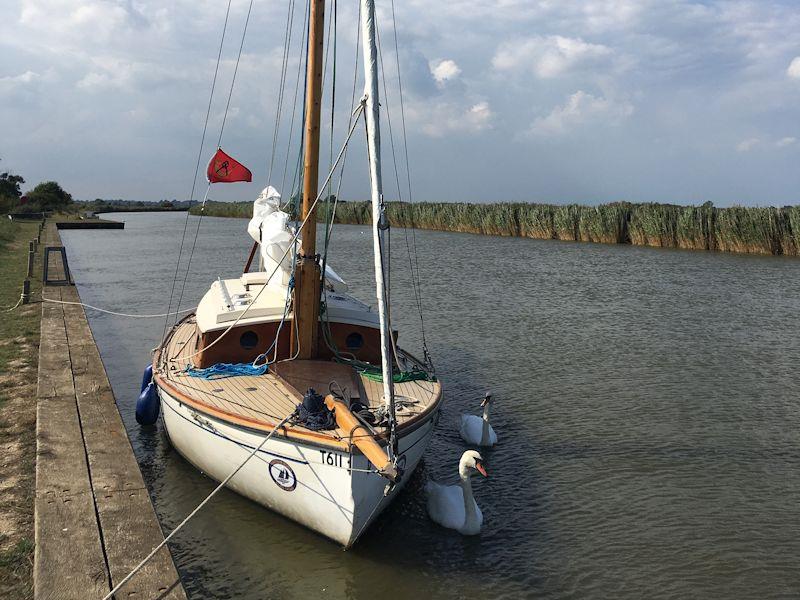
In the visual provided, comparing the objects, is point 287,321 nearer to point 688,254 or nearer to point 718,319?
point 718,319

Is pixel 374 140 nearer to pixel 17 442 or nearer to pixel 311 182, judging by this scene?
pixel 311 182

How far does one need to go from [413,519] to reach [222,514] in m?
2.36

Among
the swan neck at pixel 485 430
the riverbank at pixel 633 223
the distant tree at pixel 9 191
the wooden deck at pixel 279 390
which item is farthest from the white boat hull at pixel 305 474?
the distant tree at pixel 9 191

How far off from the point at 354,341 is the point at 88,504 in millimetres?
4443

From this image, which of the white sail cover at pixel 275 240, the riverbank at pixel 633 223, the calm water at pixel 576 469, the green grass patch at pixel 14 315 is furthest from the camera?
the riverbank at pixel 633 223

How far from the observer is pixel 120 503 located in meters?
6.98

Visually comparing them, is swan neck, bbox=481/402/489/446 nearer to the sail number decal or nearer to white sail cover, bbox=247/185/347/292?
white sail cover, bbox=247/185/347/292

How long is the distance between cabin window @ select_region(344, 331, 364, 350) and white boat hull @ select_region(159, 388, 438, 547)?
6.78 ft

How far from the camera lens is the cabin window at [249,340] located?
9.97 metres

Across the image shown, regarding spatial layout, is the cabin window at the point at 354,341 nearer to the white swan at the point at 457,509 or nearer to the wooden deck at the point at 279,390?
the wooden deck at the point at 279,390

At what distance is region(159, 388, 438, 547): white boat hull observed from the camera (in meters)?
6.99

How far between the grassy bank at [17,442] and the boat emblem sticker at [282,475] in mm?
2383

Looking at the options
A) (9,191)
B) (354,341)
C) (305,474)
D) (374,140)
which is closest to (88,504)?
(305,474)

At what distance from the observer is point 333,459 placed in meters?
6.93
